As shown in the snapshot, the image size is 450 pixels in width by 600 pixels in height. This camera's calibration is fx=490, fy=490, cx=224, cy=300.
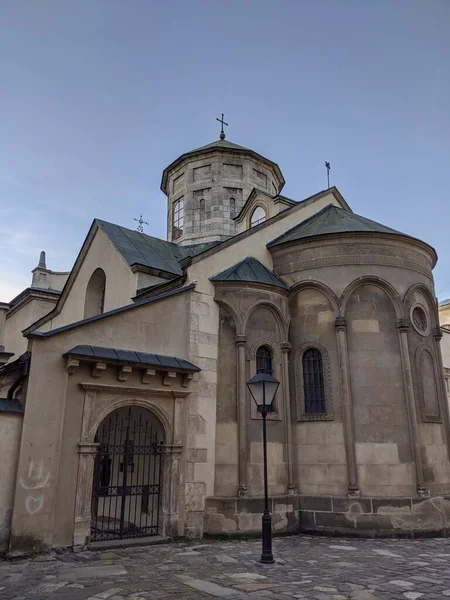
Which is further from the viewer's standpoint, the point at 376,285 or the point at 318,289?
the point at 318,289

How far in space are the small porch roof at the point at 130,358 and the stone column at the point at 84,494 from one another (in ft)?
5.87

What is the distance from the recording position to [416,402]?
1278 cm

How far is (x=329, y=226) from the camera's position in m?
14.9

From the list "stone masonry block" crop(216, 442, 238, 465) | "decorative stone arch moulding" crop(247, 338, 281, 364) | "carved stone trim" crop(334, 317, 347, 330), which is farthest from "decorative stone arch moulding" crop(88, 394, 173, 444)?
"carved stone trim" crop(334, 317, 347, 330)

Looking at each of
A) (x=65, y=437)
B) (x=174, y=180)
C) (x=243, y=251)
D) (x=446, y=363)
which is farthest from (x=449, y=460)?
(x=174, y=180)

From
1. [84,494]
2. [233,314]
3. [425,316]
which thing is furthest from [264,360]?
[84,494]

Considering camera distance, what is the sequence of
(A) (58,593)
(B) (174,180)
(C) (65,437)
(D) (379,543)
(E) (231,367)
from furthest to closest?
1. (B) (174,180)
2. (E) (231,367)
3. (D) (379,543)
4. (C) (65,437)
5. (A) (58,593)

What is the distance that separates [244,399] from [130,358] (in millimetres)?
3217

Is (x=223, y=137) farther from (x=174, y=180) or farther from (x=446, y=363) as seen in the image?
(x=446, y=363)

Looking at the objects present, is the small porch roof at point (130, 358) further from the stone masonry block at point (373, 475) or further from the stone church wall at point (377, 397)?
the stone masonry block at point (373, 475)

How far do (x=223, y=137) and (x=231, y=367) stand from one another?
14.6 m

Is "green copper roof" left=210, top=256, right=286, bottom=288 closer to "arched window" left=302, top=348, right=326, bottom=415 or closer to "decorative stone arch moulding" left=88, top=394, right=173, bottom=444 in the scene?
"arched window" left=302, top=348, right=326, bottom=415

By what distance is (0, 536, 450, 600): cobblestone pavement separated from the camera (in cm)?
664

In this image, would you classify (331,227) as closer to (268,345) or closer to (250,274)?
(250,274)
